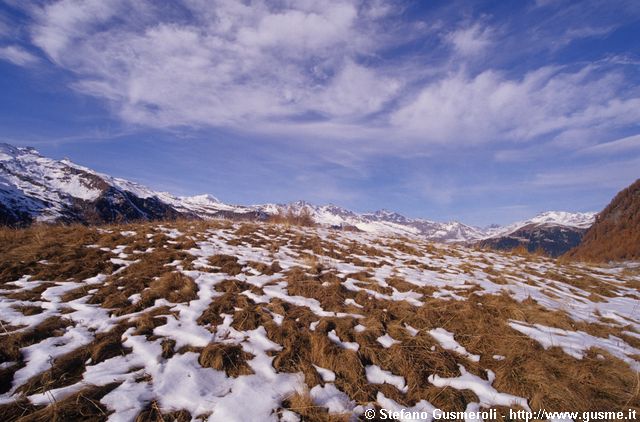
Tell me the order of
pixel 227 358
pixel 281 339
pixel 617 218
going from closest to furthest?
1. pixel 227 358
2. pixel 281 339
3. pixel 617 218

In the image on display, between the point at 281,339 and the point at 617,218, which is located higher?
the point at 617,218

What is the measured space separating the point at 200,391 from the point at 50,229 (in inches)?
460

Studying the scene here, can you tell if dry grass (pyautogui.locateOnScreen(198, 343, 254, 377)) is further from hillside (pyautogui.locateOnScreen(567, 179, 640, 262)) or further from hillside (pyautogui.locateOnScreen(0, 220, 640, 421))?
hillside (pyautogui.locateOnScreen(567, 179, 640, 262))

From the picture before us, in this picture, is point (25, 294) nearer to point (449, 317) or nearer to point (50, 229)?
point (50, 229)

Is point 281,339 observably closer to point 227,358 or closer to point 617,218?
point 227,358

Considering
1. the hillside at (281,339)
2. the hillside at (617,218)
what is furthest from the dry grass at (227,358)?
the hillside at (617,218)

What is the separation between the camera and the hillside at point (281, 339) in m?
3.83

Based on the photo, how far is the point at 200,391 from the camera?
3922 millimetres

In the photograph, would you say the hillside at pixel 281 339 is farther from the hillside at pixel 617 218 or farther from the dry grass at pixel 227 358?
the hillside at pixel 617 218

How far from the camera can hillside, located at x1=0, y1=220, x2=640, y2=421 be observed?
3828 millimetres

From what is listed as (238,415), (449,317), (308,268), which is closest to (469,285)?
(449,317)

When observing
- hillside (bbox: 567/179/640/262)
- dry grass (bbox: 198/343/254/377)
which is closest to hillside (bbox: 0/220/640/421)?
dry grass (bbox: 198/343/254/377)

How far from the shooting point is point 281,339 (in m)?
5.14

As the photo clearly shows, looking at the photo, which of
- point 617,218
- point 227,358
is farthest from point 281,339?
point 617,218
